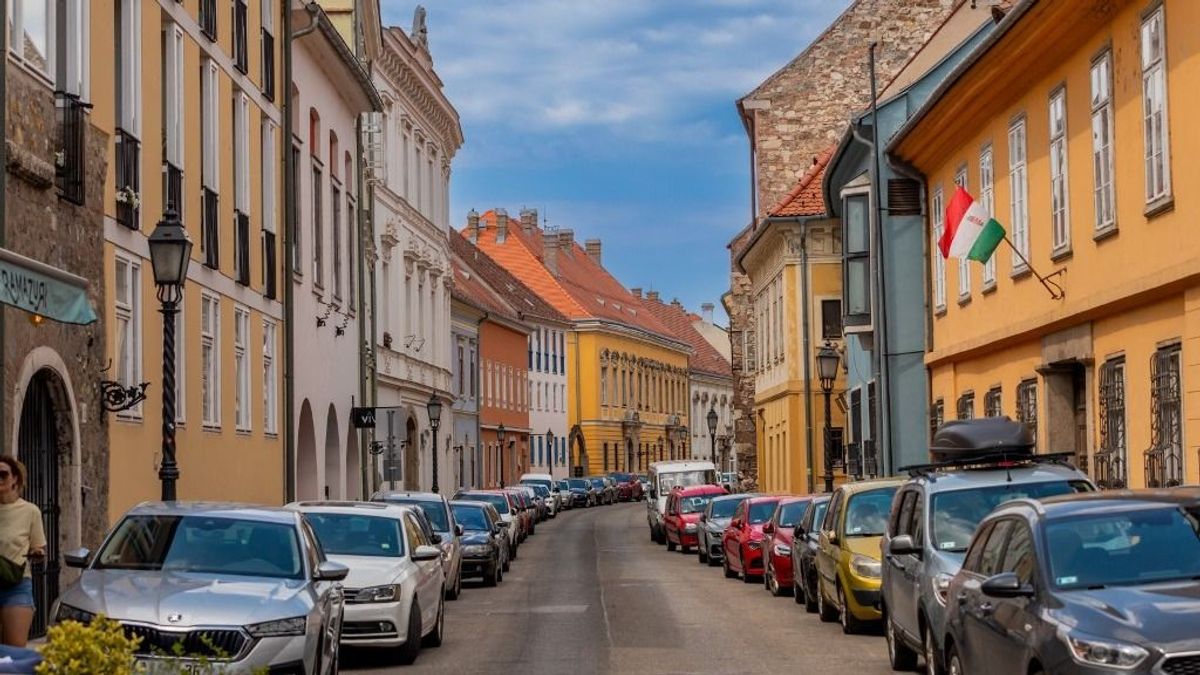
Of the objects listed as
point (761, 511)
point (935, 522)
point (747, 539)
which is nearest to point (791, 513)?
point (747, 539)

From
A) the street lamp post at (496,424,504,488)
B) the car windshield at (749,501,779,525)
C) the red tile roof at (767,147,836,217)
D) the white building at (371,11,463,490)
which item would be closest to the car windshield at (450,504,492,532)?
the car windshield at (749,501,779,525)

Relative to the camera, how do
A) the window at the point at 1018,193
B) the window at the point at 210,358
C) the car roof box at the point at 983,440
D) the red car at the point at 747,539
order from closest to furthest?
the car roof box at the point at 983,440, the window at the point at 1018,193, the window at the point at 210,358, the red car at the point at 747,539

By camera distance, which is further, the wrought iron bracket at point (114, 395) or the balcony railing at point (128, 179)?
the balcony railing at point (128, 179)

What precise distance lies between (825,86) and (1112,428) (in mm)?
37810

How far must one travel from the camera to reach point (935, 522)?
51.2ft

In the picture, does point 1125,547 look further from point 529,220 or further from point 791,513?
point 529,220

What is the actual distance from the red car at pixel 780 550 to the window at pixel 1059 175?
5.18 metres

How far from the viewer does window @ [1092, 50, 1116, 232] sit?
21.5 metres

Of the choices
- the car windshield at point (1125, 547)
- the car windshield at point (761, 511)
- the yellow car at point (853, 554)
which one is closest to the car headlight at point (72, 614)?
the car windshield at point (1125, 547)

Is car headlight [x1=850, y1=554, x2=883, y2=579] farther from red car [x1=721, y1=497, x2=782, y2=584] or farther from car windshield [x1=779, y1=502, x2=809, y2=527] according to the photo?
red car [x1=721, y1=497, x2=782, y2=584]

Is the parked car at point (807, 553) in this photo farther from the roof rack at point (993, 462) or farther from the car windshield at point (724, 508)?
the car windshield at point (724, 508)

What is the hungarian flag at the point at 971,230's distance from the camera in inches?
985

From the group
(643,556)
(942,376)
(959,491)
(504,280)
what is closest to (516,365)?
(504,280)

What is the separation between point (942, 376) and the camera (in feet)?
106
